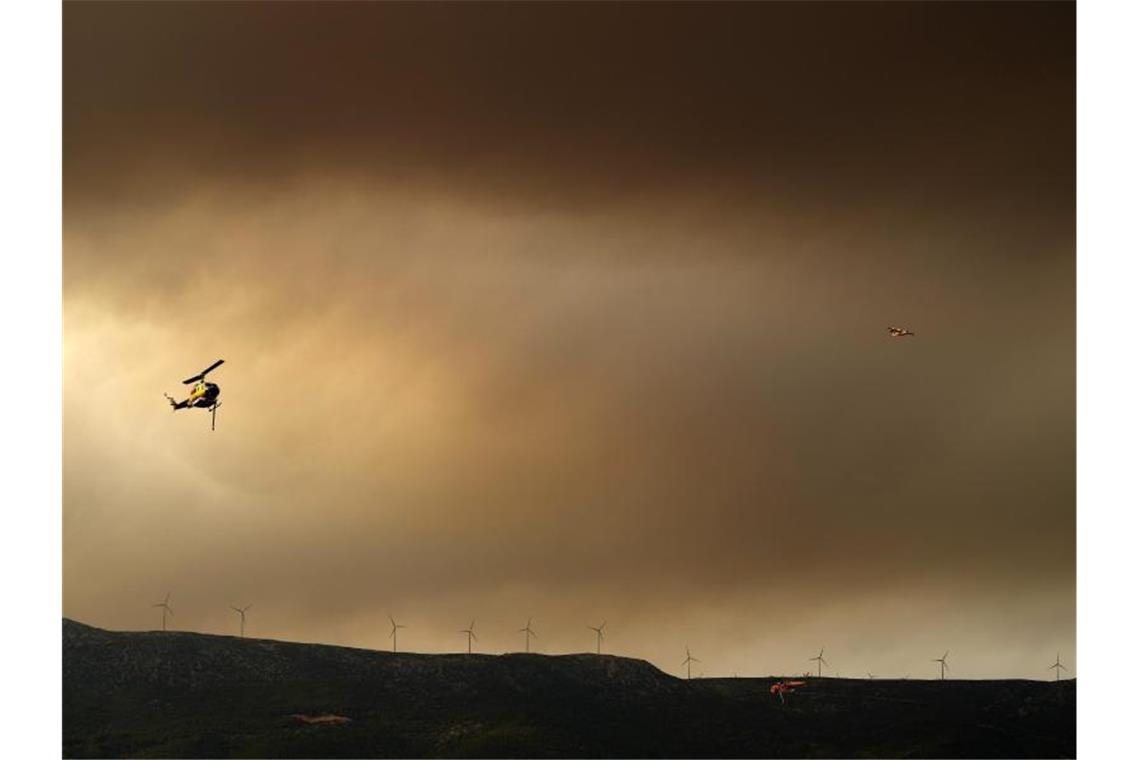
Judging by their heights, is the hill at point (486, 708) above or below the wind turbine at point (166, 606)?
below

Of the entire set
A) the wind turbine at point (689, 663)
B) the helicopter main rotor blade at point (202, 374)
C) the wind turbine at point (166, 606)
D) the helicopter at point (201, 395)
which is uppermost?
the helicopter main rotor blade at point (202, 374)

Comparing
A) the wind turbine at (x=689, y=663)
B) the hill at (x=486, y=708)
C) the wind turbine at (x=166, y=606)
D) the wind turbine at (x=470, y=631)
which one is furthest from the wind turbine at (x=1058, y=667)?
the wind turbine at (x=166, y=606)

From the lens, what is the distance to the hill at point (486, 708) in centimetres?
4538

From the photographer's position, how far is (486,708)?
4881cm

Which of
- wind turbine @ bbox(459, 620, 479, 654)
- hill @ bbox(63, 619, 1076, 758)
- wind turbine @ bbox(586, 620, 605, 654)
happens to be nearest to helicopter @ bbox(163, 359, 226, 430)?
hill @ bbox(63, 619, 1076, 758)

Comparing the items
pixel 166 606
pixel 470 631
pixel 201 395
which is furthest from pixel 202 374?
pixel 470 631

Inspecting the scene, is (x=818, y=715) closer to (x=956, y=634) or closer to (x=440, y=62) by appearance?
(x=956, y=634)

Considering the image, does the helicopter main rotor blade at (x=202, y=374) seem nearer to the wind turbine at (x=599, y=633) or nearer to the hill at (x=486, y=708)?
the hill at (x=486, y=708)

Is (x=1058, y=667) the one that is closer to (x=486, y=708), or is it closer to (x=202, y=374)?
(x=486, y=708)

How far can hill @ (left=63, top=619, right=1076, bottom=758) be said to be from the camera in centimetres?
4538

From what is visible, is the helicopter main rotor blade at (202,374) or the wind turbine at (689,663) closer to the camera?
the helicopter main rotor blade at (202,374)
